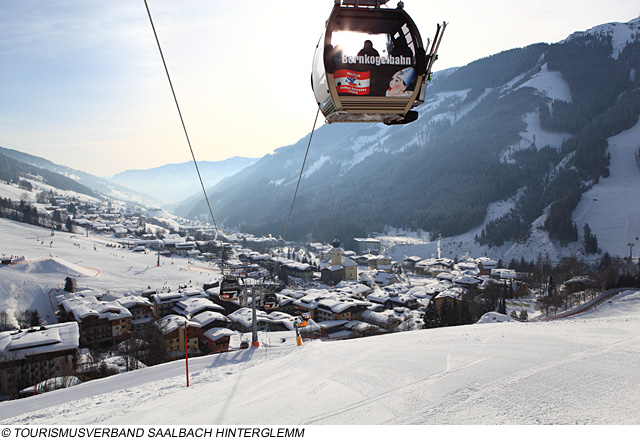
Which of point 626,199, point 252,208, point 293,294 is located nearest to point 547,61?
point 626,199

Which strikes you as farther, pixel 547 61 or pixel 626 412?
pixel 547 61

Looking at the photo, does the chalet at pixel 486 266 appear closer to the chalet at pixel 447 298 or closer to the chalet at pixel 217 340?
the chalet at pixel 447 298

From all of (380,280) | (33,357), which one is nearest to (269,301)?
(33,357)

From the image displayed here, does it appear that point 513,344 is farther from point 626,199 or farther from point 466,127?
point 466,127

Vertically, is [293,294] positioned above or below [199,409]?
below

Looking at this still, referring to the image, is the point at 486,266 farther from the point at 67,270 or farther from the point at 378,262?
the point at 67,270

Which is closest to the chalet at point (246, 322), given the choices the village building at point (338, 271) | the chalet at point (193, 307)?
the chalet at point (193, 307)

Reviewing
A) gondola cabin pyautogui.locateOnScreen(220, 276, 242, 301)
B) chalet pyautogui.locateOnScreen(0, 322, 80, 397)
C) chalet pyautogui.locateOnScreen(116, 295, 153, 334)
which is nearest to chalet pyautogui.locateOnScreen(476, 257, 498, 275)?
chalet pyautogui.locateOnScreen(116, 295, 153, 334)
